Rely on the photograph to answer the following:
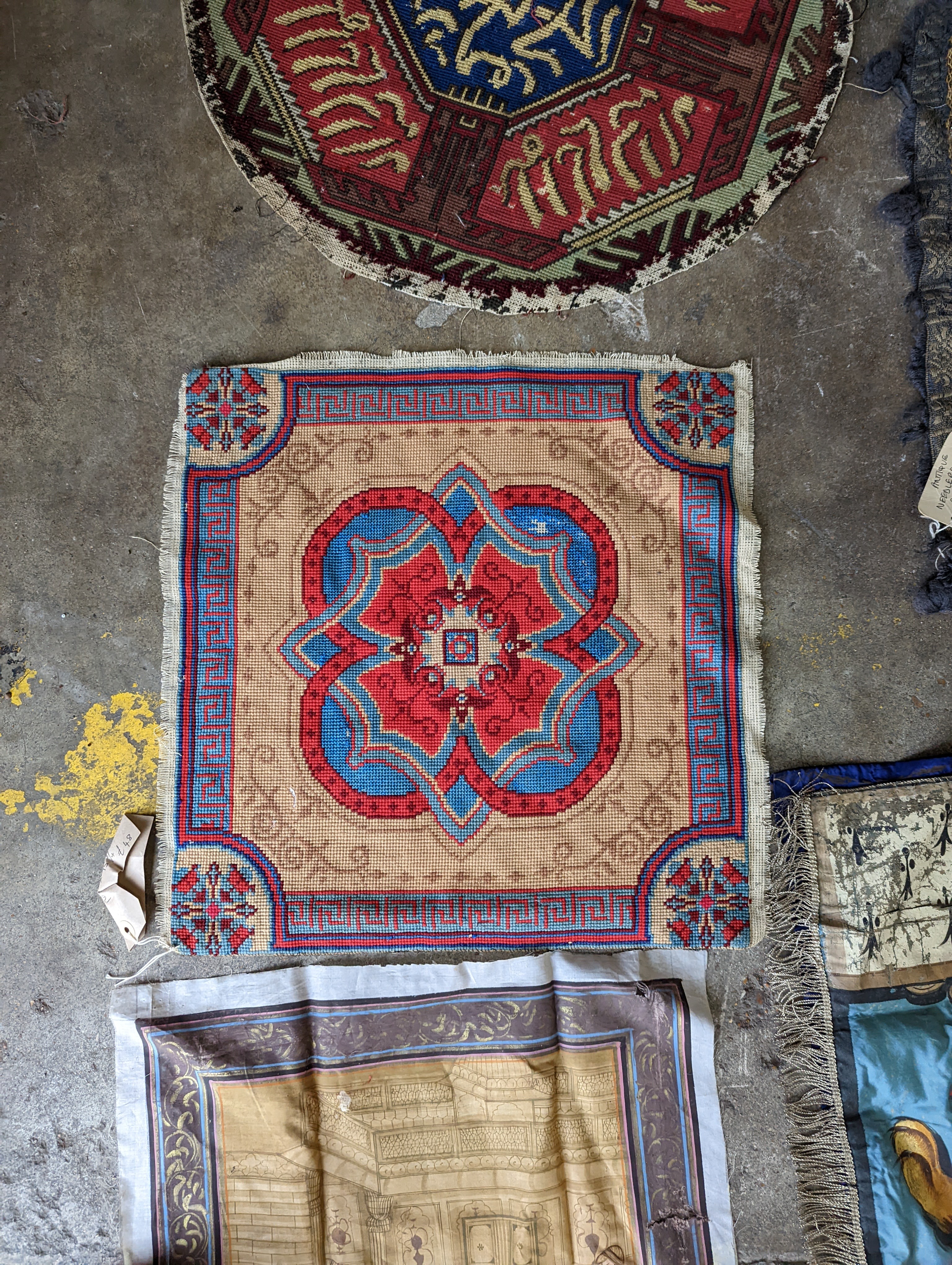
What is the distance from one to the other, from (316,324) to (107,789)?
0.99 metres

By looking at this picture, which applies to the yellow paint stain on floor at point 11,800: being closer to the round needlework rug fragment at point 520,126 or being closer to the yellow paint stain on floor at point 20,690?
the yellow paint stain on floor at point 20,690

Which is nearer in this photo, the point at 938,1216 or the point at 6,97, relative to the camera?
the point at 938,1216

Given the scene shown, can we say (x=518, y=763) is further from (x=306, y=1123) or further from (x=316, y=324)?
(x=316, y=324)

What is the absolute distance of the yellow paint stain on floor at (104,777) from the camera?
1.28 metres

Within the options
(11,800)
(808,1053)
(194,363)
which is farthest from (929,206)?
(11,800)

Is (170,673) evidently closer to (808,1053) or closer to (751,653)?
(751,653)

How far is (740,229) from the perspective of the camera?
1287mm

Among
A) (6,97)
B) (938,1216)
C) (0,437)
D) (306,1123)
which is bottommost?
(938,1216)

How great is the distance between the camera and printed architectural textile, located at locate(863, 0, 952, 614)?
1252 mm

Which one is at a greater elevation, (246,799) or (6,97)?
(6,97)

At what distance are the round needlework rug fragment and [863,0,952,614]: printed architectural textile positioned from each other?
13 centimetres

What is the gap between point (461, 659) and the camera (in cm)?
126

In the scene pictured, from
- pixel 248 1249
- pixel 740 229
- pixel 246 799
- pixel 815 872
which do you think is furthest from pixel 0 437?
pixel 815 872

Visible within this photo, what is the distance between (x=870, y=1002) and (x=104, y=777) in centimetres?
149
